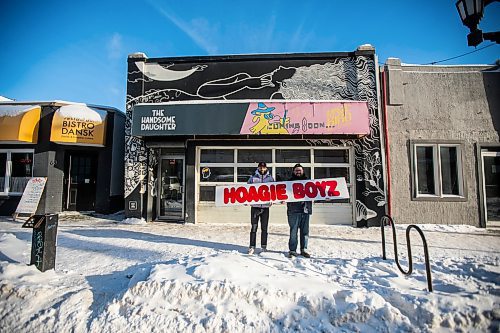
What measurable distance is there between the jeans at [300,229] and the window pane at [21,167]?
10.8 meters

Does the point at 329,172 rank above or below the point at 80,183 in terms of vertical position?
above

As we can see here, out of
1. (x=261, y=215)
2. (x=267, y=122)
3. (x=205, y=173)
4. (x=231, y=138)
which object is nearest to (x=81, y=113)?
(x=205, y=173)

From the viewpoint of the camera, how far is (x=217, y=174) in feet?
28.4

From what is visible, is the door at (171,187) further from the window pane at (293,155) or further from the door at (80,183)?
the window pane at (293,155)

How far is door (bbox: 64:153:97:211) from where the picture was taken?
995 cm

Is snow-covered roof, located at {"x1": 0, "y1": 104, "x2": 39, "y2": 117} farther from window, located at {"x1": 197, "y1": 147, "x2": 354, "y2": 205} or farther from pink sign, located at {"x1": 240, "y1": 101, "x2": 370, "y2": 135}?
pink sign, located at {"x1": 240, "y1": 101, "x2": 370, "y2": 135}

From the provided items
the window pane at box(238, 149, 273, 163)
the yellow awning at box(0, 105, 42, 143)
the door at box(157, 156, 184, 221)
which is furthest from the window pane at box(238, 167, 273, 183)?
the yellow awning at box(0, 105, 42, 143)

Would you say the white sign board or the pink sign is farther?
the white sign board

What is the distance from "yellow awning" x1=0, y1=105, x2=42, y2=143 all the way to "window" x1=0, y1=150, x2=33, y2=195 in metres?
0.74

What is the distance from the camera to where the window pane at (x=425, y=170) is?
8.19 metres

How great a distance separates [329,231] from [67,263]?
648cm

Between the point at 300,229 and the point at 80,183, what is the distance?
9.77 metres

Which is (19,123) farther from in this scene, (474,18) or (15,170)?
(474,18)

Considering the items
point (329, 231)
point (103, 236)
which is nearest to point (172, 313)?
point (103, 236)
